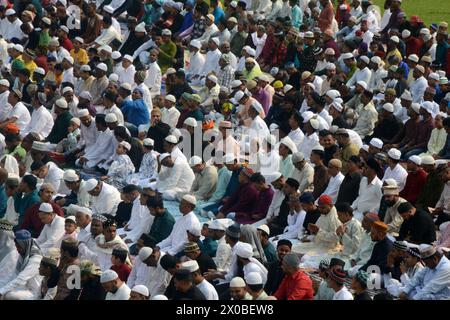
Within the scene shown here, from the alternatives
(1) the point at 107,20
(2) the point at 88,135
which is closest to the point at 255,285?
(2) the point at 88,135

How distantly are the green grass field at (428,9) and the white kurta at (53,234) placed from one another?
11.4 metres

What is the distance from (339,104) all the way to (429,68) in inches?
95.7

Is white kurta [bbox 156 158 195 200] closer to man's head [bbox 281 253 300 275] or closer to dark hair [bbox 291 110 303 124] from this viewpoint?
dark hair [bbox 291 110 303 124]

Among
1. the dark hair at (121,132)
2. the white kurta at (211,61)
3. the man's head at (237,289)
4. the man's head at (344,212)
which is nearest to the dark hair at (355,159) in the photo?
the man's head at (344,212)

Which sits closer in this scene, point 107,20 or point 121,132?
point 121,132

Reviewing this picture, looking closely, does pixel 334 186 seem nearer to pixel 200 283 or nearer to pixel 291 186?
pixel 291 186

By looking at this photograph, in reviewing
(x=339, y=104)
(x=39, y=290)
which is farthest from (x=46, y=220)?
(x=339, y=104)

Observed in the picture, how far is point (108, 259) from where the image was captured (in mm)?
11398

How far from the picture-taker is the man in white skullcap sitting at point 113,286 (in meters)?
9.97

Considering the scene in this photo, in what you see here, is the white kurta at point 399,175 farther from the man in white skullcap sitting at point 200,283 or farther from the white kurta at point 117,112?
the white kurta at point 117,112

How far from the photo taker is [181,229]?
38.9 feet

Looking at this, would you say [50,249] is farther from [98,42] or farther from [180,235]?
[98,42]

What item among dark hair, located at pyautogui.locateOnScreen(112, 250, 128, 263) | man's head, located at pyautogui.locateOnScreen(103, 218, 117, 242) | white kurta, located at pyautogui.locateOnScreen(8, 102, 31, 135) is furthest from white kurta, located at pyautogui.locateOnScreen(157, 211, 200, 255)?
white kurta, located at pyautogui.locateOnScreen(8, 102, 31, 135)

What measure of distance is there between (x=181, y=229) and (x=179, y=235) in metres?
0.07
